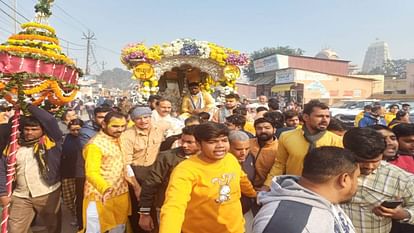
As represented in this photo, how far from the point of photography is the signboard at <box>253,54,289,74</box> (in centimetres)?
3738

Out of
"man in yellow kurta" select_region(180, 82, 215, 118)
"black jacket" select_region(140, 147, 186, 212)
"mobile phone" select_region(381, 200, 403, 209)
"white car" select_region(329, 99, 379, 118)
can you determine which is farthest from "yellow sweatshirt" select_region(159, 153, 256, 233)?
"white car" select_region(329, 99, 379, 118)

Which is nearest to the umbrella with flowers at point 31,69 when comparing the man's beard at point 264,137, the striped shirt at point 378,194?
the man's beard at point 264,137

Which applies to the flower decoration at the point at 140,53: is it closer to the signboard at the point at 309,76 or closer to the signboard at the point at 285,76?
the signboard at the point at 309,76

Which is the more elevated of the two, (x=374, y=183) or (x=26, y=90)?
(x=26, y=90)

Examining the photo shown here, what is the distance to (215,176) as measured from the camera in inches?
114

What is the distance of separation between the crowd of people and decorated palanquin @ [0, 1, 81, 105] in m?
0.26

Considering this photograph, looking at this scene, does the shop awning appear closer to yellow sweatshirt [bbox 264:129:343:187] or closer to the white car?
the white car

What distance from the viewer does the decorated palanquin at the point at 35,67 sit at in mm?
3617

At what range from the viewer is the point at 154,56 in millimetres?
9117

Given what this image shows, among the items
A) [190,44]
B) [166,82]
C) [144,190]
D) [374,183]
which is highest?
[190,44]

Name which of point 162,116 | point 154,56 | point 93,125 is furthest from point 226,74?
point 93,125

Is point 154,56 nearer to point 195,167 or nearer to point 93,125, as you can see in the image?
point 93,125

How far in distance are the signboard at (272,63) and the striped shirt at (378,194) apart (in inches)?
1400

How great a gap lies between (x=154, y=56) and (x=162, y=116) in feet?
11.1
